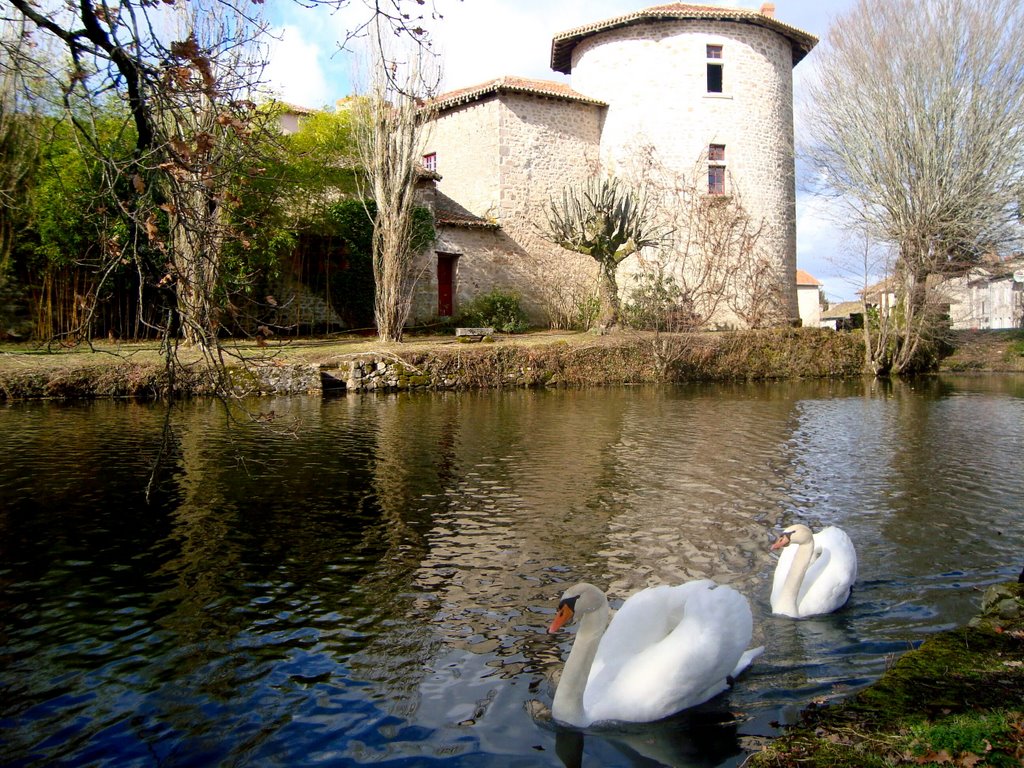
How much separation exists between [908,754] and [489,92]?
2768cm

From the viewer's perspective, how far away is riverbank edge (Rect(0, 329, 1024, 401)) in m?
16.9

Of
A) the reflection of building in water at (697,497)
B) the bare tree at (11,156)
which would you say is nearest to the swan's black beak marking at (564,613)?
the reflection of building in water at (697,497)

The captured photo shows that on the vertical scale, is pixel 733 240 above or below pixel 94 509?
above

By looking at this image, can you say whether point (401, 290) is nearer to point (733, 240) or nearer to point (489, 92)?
point (489, 92)

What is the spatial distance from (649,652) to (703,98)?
27916mm

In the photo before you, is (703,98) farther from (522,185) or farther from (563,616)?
(563,616)

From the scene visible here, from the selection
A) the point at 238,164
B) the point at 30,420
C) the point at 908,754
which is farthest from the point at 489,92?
the point at 908,754

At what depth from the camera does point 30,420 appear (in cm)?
1338

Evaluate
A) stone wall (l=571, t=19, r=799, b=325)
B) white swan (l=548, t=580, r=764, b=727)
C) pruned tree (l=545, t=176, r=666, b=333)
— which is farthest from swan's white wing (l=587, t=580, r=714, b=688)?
stone wall (l=571, t=19, r=799, b=325)

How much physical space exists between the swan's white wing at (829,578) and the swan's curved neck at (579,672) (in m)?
1.73

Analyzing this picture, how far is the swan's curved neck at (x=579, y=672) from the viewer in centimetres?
365

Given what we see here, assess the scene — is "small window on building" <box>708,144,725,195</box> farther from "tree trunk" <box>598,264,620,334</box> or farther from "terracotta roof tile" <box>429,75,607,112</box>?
"tree trunk" <box>598,264,620,334</box>

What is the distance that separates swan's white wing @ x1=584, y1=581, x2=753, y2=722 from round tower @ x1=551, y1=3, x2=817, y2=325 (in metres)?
25.4

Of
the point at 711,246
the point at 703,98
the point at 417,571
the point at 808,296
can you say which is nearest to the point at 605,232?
the point at 711,246
